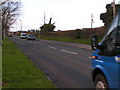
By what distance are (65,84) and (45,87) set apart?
1000mm

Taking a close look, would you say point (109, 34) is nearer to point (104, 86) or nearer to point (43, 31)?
point (104, 86)

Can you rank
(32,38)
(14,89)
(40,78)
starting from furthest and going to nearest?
(32,38)
(40,78)
(14,89)

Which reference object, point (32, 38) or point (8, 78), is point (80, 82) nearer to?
point (8, 78)

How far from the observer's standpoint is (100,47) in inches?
205

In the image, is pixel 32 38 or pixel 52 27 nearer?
pixel 32 38

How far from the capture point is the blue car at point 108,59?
180 inches

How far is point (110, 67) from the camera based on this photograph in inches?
189

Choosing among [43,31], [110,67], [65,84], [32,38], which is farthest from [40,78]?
[43,31]

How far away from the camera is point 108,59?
4.89 meters

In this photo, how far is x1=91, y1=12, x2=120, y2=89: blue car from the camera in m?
4.57

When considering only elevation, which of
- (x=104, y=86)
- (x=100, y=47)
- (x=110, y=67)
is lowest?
(x=104, y=86)

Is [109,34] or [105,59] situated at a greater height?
[109,34]

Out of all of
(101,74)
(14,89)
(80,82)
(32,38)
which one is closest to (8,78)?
(14,89)

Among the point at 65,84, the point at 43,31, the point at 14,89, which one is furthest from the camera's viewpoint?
the point at 43,31
